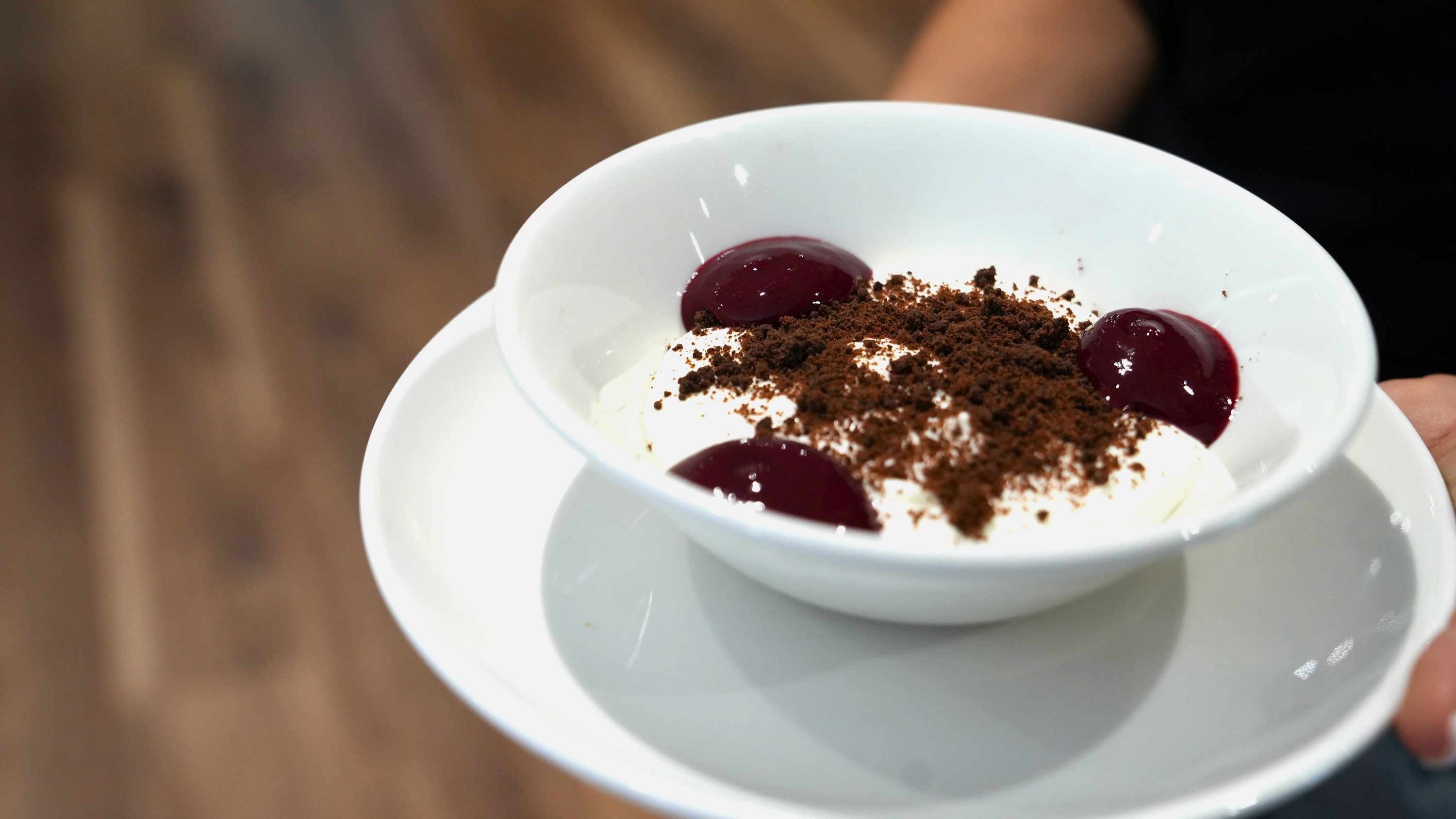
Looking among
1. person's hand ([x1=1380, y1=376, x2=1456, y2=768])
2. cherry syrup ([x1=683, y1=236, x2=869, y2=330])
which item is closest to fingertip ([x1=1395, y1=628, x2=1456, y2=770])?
person's hand ([x1=1380, y1=376, x2=1456, y2=768])

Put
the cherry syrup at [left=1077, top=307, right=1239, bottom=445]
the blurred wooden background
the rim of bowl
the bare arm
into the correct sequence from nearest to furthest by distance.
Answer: the rim of bowl → the cherry syrup at [left=1077, top=307, right=1239, bottom=445] → the bare arm → the blurred wooden background

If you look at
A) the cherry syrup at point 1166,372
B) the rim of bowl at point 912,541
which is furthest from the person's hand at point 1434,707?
the cherry syrup at point 1166,372

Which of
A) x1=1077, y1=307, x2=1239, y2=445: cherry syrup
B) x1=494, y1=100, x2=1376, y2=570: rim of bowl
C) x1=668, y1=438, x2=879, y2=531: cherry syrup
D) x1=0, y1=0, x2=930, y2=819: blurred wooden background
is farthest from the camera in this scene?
x1=0, y1=0, x2=930, y2=819: blurred wooden background

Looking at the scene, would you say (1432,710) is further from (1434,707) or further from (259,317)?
(259,317)

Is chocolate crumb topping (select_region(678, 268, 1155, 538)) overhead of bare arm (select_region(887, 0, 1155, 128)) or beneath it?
beneath

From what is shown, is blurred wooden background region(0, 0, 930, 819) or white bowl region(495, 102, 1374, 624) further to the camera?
blurred wooden background region(0, 0, 930, 819)

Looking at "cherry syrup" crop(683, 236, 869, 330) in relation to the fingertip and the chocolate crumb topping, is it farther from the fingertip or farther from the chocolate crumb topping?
the fingertip

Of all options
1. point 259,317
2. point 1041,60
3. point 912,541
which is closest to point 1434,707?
point 912,541
